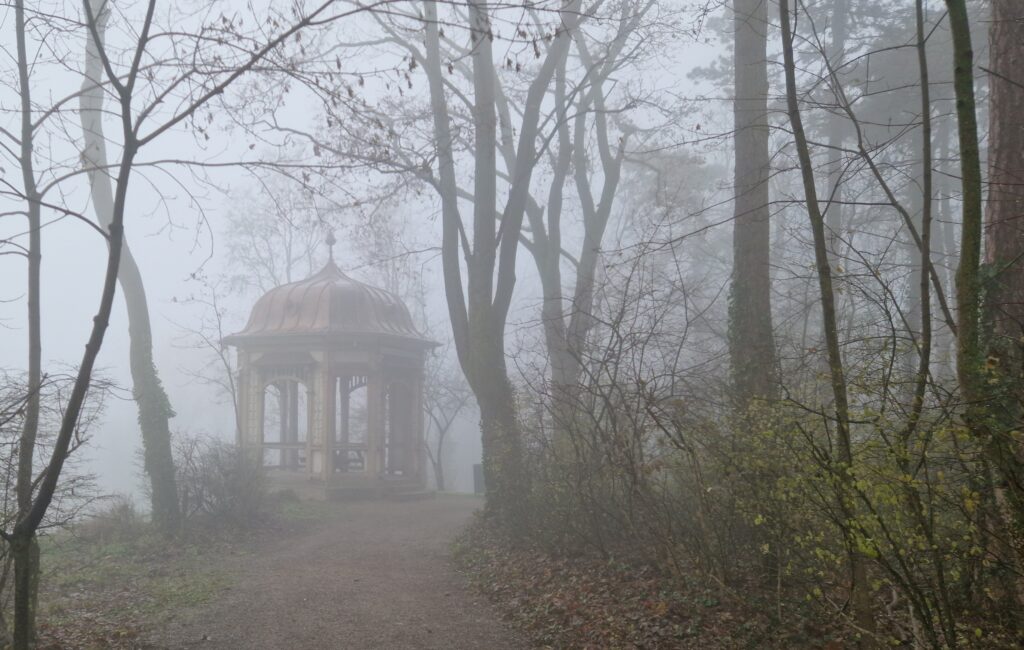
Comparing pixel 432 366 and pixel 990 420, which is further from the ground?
pixel 432 366

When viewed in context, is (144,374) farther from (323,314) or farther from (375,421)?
(375,421)

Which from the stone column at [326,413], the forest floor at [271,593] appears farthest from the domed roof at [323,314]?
the forest floor at [271,593]

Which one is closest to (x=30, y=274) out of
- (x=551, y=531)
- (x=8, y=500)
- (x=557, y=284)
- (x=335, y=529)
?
(x=8, y=500)

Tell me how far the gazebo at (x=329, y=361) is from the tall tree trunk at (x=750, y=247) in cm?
1202

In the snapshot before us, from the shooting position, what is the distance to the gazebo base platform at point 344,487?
62.5 ft

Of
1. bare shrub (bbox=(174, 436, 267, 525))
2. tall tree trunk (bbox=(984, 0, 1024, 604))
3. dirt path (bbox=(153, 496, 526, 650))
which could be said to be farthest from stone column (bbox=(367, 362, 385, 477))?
tall tree trunk (bbox=(984, 0, 1024, 604))

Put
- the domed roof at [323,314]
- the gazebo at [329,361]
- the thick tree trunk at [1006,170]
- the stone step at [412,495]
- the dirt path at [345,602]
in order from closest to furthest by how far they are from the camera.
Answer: the thick tree trunk at [1006,170], the dirt path at [345,602], the gazebo at [329,361], the domed roof at [323,314], the stone step at [412,495]

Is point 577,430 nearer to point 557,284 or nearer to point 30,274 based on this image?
point 30,274

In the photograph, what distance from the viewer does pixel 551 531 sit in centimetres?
981

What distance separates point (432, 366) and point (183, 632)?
2468cm

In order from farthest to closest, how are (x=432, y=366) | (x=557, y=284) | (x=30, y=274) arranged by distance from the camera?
(x=432, y=366) → (x=557, y=284) → (x=30, y=274)

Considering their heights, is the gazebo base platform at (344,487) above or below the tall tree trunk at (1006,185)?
below

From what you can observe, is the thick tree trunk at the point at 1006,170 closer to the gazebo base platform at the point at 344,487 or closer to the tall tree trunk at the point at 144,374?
the tall tree trunk at the point at 144,374

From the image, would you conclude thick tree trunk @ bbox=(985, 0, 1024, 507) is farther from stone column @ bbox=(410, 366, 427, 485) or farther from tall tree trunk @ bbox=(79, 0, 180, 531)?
stone column @ bbox=(410, 366, 427, 485)
